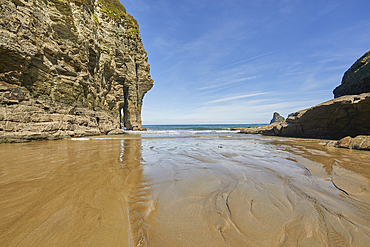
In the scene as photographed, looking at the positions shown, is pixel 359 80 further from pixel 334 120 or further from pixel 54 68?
pixel 54 68

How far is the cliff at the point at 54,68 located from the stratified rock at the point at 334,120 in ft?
75.5

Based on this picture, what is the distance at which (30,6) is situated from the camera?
11.6m

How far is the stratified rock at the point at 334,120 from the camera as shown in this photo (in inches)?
441

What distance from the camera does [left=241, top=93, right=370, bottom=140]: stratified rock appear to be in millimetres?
11211

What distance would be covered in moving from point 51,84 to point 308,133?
25990mm

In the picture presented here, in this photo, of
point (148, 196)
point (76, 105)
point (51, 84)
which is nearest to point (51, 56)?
point (51, 84)

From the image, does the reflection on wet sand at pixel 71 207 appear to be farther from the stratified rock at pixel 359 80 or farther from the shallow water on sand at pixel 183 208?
the stratified rock at pixel 359 80

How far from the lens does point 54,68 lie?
45.2ft

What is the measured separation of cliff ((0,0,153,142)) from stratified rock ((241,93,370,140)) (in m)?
23.0

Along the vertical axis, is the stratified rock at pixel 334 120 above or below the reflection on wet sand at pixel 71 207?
above

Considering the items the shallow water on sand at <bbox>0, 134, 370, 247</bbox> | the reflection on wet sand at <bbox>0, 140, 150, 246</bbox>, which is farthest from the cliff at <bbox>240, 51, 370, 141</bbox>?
the reflection on wet sand at <bbox>0, 140, 150, 246</bbox>

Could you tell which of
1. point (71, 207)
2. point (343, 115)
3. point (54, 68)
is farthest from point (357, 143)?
point (54, 68)

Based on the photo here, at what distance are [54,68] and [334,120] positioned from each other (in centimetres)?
2633

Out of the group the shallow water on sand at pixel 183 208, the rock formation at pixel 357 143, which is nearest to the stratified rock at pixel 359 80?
the rock formation at pixel 357 143
